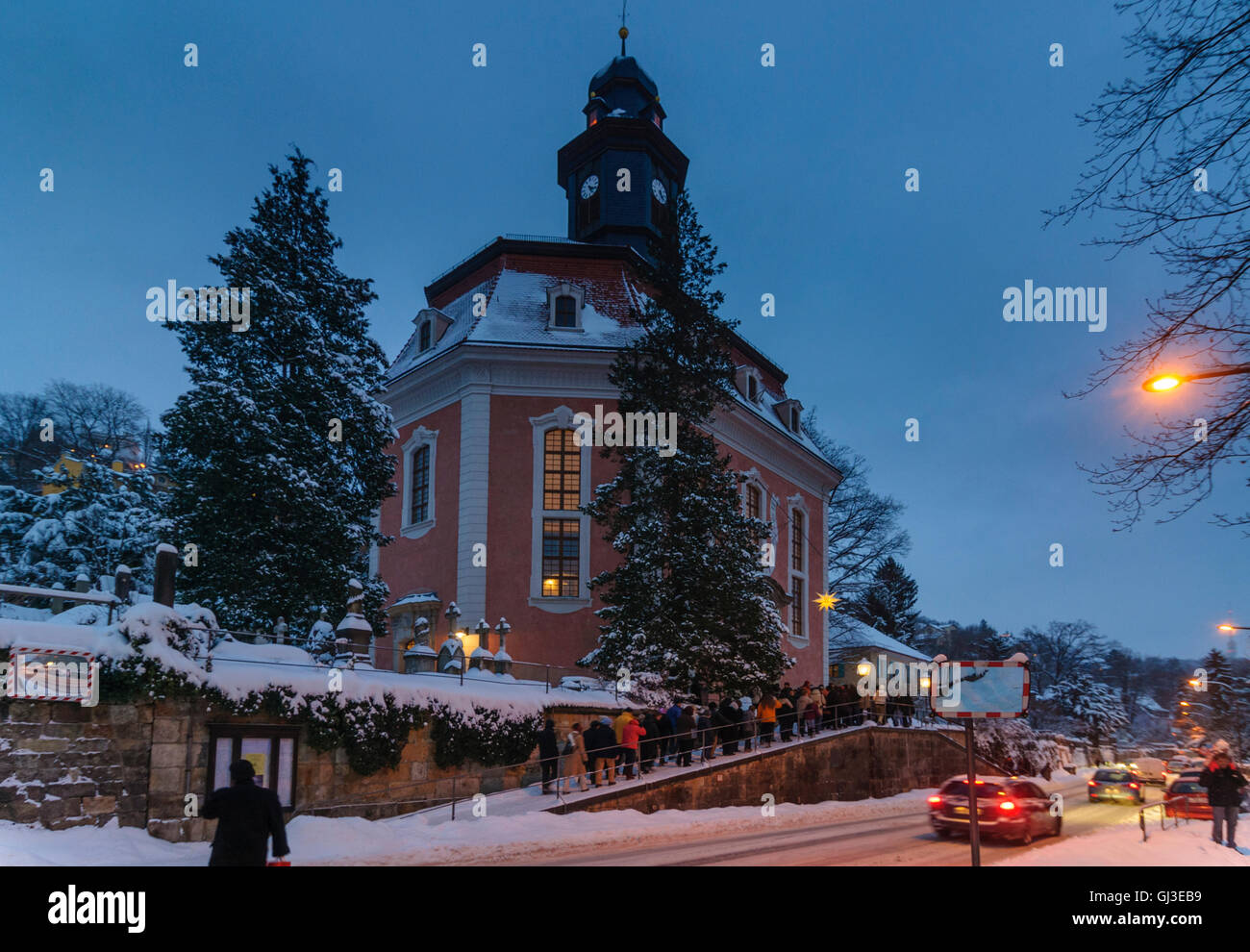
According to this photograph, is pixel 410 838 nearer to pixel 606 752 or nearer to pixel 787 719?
pixel 606 752

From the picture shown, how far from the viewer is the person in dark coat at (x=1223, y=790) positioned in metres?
15.4

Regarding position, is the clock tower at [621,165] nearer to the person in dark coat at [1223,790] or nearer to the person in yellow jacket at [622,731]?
the person in yellow jacket at [622,731]

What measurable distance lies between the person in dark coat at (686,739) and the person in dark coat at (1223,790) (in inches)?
363

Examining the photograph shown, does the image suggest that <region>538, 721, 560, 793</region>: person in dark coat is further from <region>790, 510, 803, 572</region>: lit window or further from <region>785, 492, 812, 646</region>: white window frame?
<region>790, 510, 803, 572</region>: lit window

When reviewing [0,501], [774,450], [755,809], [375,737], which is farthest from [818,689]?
[0,501]

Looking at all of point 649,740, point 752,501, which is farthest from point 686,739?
point 752,501

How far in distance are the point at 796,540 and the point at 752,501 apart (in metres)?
5.24

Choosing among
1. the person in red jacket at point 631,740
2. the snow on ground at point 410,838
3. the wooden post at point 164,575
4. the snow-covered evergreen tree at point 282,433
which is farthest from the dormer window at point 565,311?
the wooden post at point 164,575

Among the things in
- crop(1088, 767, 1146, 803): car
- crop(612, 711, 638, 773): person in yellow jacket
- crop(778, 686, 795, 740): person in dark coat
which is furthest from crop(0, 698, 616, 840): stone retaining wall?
→ crop(1088, 767, 1146, 803): car

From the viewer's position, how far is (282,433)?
23.4 metres

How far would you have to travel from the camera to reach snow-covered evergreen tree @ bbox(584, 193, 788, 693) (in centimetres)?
2534
